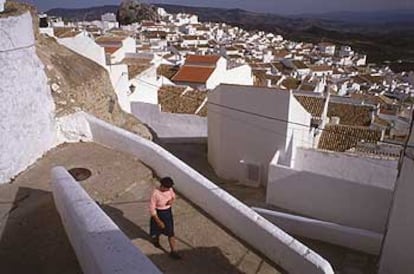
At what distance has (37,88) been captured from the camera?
904 centimetres

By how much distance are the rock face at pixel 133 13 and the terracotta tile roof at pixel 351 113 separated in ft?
253

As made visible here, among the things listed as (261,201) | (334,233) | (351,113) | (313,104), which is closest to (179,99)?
(313,104)

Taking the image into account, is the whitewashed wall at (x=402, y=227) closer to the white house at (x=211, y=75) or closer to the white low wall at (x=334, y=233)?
the white low wall at (x=334, y=233)

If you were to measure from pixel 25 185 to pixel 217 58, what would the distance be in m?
21.2

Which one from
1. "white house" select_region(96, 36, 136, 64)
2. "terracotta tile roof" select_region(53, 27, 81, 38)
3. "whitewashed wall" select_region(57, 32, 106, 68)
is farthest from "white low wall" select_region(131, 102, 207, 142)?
"white house" select_region(96, 36, 136, 64)

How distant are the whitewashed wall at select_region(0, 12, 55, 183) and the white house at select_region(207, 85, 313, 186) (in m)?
6.30

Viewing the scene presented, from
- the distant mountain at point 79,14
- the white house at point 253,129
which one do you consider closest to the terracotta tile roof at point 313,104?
the white house at point 253,129

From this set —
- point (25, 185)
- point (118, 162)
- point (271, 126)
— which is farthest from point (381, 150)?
point (25, 185)

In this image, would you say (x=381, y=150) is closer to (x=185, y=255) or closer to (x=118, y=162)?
(x=118, y=162)

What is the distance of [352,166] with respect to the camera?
12039mm

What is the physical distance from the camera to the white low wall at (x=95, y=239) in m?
3.73

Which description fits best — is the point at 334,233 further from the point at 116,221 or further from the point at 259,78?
the point at 259,78

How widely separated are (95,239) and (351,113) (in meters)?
20.7

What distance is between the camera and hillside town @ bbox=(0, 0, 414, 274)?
227 inches
